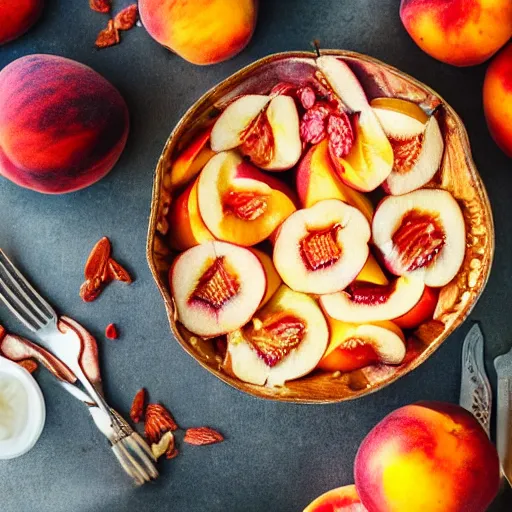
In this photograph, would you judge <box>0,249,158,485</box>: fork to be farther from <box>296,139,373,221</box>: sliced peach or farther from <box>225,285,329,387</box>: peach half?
<box>296,139,373,221</box>: sliced peach

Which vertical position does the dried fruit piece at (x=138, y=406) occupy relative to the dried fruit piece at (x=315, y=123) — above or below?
below

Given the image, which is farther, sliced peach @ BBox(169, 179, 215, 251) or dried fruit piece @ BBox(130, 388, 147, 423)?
dried fruit piece @ BBox(130, 388, 147, 423)

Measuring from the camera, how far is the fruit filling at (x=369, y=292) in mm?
875

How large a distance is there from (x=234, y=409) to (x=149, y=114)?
0.41 metres

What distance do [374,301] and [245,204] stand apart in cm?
19

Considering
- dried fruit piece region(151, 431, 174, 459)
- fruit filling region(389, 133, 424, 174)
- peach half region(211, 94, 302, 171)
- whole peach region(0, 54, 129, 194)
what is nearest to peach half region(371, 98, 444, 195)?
fruit filling region(389, 133, 424, 174)

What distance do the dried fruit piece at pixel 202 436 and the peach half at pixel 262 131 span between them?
14.2 inches

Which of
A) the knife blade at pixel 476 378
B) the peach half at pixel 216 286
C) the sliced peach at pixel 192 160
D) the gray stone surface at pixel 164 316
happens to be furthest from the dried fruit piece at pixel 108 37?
the knife blade at pixel 476 378

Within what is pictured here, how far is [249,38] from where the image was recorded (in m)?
0.92

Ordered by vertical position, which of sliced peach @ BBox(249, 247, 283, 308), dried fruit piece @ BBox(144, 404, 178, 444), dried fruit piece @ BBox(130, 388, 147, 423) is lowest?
dried fruit piece @ BBox(144, 404, 178, 444)

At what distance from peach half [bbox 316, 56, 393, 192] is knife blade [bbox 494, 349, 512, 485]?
30 cm

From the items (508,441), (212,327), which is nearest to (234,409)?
(212,327)

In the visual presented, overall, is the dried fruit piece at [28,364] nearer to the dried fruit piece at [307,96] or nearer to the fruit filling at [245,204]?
the fruit filling at [245,204]

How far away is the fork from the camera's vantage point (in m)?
0.98
